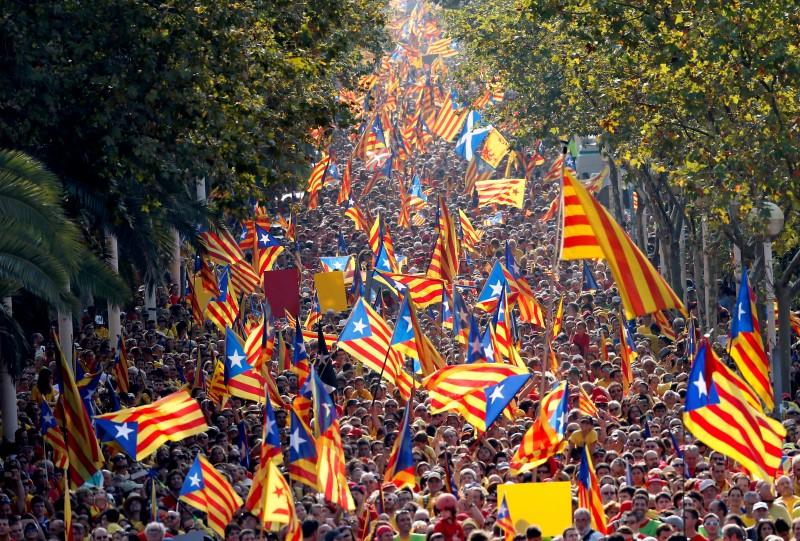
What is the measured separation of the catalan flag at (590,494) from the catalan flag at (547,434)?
647mm

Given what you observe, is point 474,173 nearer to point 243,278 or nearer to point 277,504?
point 243,278

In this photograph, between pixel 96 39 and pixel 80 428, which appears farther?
pixel 96 39

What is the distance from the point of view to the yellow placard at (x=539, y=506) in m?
14.0

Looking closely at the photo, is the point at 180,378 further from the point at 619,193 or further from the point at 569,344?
the point at 619,193

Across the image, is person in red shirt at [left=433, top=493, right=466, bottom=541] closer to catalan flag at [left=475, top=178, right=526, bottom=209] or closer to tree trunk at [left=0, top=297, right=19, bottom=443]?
tree trunk at [left=0, top=297, right=19, bottom=443]

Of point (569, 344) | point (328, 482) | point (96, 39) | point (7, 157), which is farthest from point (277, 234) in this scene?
point (328, 482)

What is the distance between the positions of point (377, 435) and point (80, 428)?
Answer: 3.76 meters

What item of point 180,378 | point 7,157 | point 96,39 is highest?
point 96,39

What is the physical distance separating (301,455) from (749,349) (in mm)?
4717

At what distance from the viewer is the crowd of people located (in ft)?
47.8

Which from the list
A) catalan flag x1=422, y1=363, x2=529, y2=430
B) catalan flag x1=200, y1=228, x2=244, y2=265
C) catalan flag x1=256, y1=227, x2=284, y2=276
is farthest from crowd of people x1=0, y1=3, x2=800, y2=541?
catalan flag x1=256, y1=227, x2=284, y2=276

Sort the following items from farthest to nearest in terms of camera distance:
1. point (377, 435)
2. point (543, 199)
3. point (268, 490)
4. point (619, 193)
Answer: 1. point (543, 199)
2. point (619, 193)
3. point (377, 435)
4. point (268, 490)

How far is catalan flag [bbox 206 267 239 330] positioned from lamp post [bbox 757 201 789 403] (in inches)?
292

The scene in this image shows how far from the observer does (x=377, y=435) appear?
20.4 metres
